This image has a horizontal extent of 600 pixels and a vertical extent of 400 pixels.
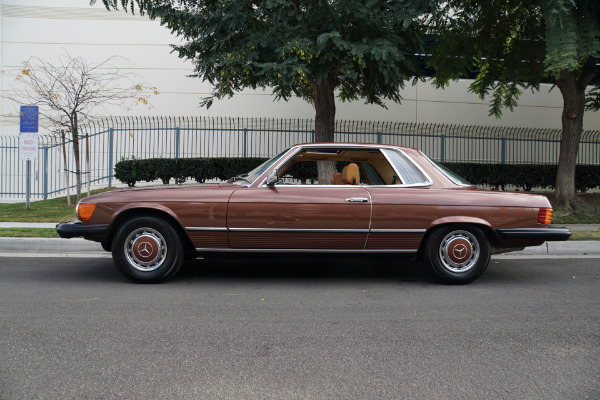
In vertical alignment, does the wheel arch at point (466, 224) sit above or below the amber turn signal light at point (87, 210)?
below

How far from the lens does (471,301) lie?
5.17 metres

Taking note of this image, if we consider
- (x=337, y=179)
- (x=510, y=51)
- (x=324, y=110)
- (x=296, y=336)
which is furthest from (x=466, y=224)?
(x=510, y=51)

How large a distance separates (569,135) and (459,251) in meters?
9.22

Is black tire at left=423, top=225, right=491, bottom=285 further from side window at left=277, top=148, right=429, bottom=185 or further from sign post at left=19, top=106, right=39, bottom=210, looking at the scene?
sign post at left=19, top=106, right=39, bottom=210

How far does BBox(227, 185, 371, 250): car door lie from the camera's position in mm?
5711

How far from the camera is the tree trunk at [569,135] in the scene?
1320cm

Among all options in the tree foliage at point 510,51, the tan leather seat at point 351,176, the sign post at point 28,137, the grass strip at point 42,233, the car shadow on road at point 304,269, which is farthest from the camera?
the sign post at point 28,137

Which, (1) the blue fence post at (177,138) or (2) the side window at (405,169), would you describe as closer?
(2) the side window at (405,169)

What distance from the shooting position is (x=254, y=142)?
16984 mm

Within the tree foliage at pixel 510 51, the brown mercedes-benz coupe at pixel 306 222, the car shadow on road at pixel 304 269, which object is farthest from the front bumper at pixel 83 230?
the tree foliage at pixel 510 51

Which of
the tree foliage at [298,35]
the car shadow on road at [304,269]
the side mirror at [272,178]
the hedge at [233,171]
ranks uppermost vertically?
the tree foliage at [298,35]

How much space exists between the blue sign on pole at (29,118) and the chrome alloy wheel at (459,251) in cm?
1018

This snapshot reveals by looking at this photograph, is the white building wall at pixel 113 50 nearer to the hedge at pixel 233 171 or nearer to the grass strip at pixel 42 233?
the hedge at pixel 233 171

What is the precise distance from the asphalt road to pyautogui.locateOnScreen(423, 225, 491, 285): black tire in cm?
15
